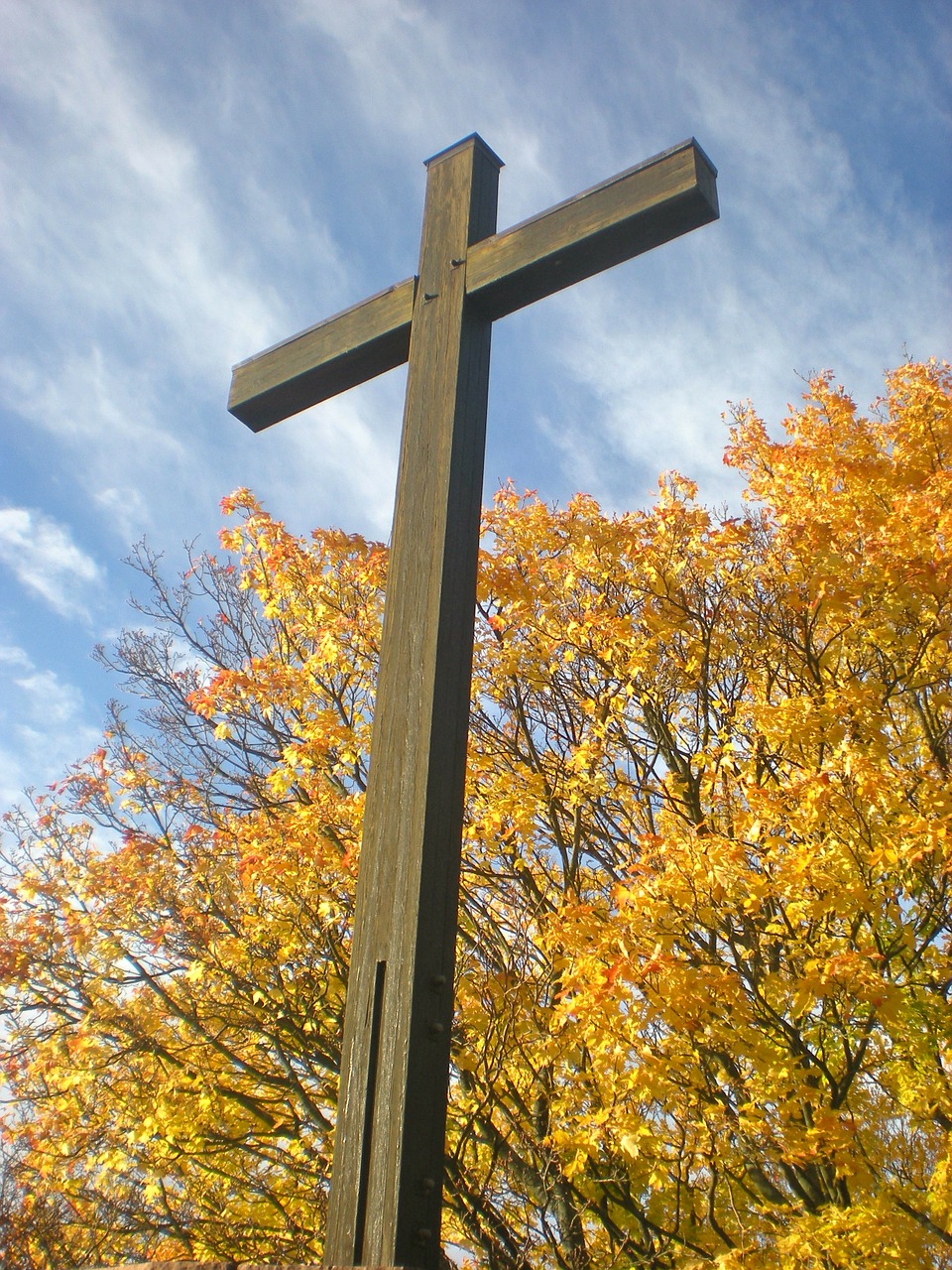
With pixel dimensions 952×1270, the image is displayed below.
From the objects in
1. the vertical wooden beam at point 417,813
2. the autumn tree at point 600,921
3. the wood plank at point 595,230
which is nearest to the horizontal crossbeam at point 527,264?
the wood plank at point 595,230

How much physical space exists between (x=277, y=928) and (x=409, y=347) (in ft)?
17.2

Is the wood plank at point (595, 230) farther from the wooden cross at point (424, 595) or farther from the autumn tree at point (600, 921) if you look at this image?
the autumn tree at point (600, 921)

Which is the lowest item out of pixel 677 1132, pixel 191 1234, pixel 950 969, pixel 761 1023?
pixel 191 1234

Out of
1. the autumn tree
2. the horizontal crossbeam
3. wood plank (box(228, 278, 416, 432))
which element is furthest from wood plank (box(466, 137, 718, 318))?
the autumn tree

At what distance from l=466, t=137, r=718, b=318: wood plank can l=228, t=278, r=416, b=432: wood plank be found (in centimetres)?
29

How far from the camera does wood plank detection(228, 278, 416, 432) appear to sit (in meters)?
2.74

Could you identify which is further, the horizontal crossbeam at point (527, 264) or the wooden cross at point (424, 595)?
the horizontal crossbeam at point (527, 264)

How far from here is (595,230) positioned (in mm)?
2441

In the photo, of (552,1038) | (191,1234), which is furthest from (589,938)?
(191,1234)

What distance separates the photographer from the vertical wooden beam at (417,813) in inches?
61.6

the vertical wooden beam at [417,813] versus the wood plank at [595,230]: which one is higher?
the wood plank at [595,230]

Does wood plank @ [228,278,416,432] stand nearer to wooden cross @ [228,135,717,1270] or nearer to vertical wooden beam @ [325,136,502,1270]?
wooden cross @ [228,135,717,1270]

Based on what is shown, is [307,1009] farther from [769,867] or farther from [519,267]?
[519,267]

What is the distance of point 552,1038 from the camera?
5230mm
